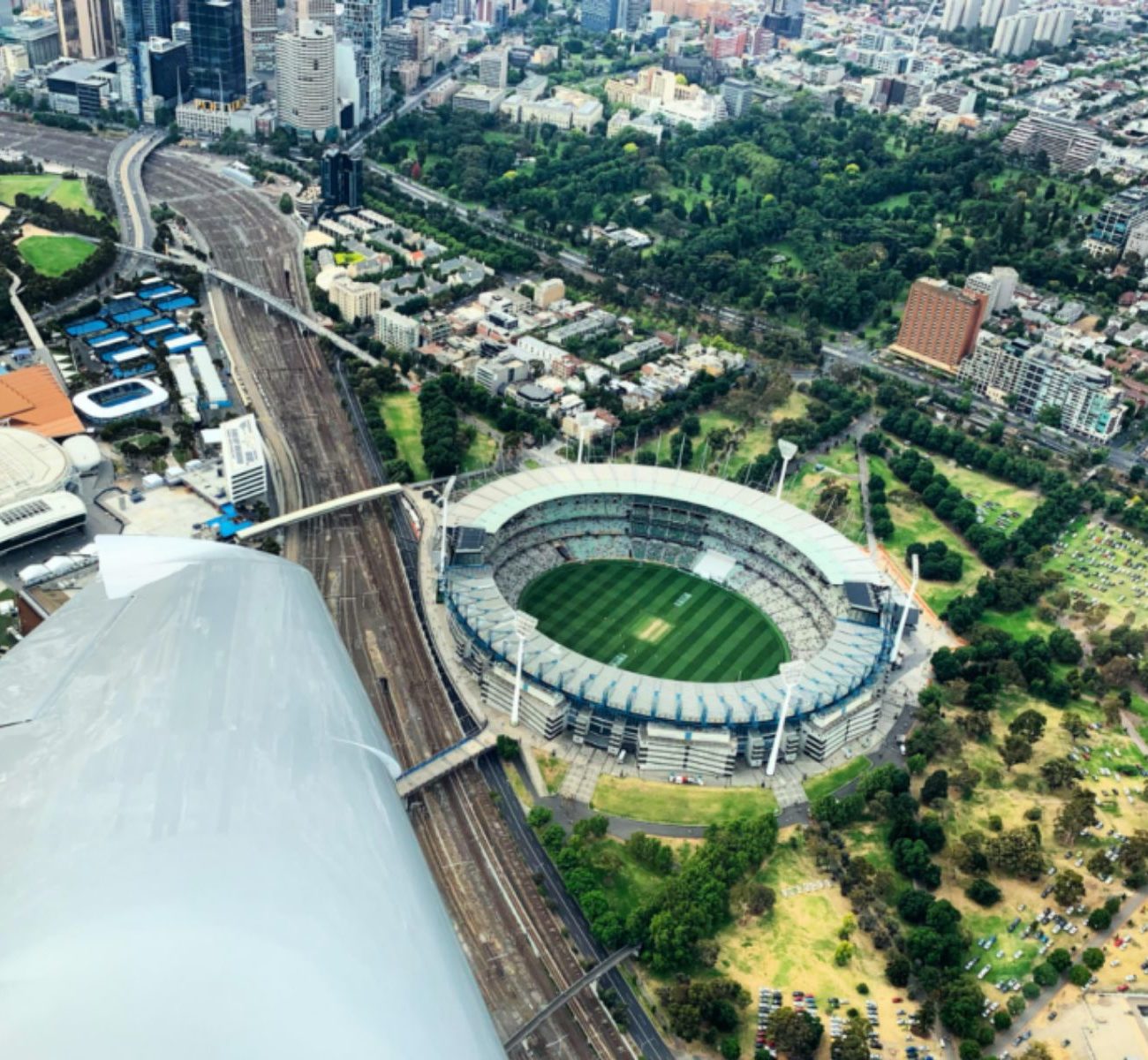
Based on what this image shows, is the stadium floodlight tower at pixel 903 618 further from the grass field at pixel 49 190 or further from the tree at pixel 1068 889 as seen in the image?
the grass field at pixel 49 190

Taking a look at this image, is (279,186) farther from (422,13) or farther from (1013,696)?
(1013,696)

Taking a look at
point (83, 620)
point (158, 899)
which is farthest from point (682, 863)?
point (158, 899)

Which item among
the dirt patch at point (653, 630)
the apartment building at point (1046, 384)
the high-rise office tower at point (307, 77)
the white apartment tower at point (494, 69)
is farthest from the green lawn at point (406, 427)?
the white apartment tower at point (494, 69)

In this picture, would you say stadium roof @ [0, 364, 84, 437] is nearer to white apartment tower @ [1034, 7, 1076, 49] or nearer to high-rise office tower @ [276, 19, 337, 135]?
high-rise office tower @ [276, 19, 337, 135]

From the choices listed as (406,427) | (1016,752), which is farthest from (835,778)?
(406,427)

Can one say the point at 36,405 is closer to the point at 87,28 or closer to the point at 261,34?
the point at 87,28

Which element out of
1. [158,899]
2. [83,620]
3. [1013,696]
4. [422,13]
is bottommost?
[1013,696]

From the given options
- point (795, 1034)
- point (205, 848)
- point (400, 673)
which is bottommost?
point (400, 673)
